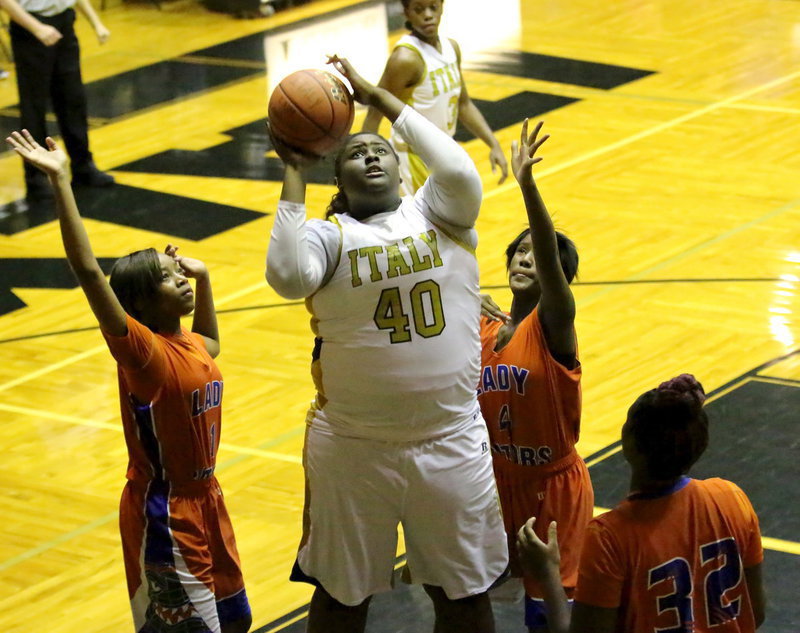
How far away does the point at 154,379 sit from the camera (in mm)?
4133

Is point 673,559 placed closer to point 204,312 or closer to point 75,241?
point 75,241

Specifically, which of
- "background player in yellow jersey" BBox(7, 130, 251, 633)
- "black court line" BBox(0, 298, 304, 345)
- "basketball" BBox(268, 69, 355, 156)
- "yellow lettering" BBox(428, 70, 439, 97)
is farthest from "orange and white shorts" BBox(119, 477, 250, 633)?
"black court line" BBox(0, 298, 304, 345)

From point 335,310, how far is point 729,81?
29.9ft

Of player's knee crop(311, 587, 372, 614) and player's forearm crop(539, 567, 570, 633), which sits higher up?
player's forearm crop(539, 567, 570, 633)

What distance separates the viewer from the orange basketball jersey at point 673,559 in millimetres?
3156

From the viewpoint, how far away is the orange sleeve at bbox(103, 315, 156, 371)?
4008mm

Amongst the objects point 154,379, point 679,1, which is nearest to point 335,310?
point 154,379

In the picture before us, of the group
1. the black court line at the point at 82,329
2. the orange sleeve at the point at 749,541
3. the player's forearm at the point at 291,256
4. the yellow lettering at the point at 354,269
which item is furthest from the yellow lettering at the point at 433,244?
the black court line at the point at 82,329

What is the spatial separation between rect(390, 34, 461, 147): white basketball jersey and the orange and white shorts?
369 centimetres

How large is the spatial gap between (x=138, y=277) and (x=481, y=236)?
5.03 metres

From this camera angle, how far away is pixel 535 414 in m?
4.26

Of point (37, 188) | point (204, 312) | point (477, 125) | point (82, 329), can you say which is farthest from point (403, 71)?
point (37, 188)

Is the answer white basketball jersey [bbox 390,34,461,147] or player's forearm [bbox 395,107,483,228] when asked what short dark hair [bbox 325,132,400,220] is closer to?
player's forearm [bbox 395,107,483,228]

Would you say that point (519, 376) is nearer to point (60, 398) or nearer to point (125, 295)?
point (125, 295)
